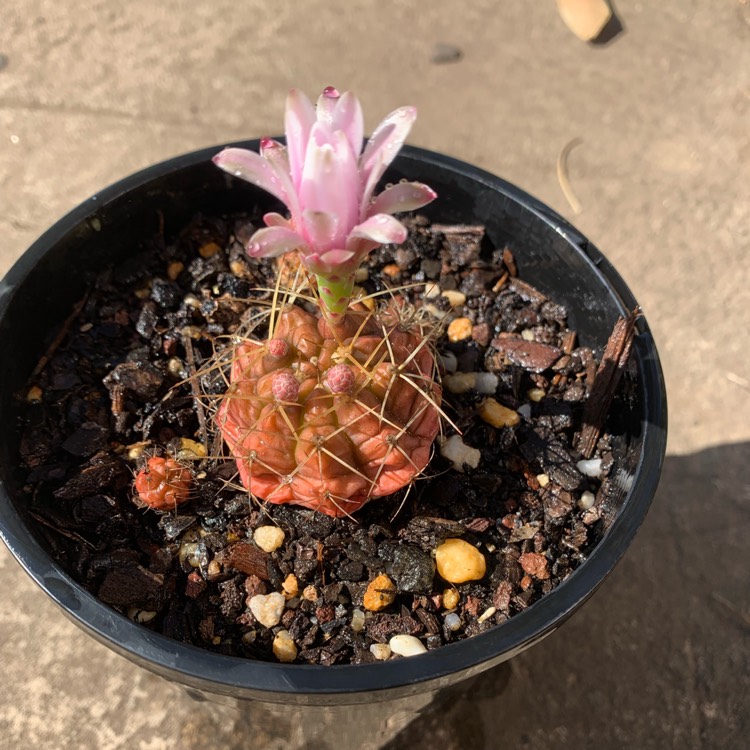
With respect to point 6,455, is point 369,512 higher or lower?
lower

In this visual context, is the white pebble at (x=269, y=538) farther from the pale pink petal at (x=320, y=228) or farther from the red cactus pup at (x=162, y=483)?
the pale pink petal at (x=320, y=228)

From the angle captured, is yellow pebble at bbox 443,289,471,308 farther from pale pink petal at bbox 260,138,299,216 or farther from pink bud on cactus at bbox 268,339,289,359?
pale pink petal at bbox 260,138,299,216

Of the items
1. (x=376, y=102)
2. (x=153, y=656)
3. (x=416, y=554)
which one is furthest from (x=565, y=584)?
(x=376, y=102)

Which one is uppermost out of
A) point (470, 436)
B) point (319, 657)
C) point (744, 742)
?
point (470, 436)

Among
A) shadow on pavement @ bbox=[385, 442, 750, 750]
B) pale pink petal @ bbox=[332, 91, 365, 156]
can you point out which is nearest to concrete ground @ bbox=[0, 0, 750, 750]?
shadow on pavement @ bbox=[385, 442, 750, 750]

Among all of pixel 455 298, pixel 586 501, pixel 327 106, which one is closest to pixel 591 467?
pixel 586 501

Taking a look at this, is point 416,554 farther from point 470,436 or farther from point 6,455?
point 6,455

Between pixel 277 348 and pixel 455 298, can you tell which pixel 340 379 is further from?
pixel 455 298
